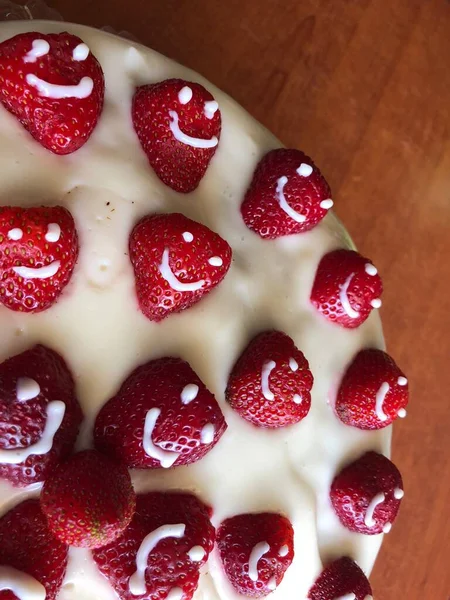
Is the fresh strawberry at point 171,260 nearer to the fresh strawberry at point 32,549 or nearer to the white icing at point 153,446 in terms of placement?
the white icing at point 153,446

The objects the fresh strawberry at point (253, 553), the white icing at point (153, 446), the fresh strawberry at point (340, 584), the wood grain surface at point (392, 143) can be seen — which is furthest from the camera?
the wood grain surface at point (392, 143)

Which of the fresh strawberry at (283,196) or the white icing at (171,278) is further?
the fresh strawberry at (283,196)

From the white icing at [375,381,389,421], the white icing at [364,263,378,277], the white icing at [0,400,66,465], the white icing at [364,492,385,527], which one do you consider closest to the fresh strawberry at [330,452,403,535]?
the white icing at [364,492,385,527]

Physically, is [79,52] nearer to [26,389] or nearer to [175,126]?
[175,126]

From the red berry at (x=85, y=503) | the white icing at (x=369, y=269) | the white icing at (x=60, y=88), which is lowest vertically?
the red berry at (x=85, y=503)

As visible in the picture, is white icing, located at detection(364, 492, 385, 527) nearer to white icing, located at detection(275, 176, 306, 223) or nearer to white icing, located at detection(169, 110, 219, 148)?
white icing, located at detection(275, 176, 306, 223)

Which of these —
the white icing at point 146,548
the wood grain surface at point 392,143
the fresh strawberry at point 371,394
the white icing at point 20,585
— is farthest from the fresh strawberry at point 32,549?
the wood grain surface at point 392,143

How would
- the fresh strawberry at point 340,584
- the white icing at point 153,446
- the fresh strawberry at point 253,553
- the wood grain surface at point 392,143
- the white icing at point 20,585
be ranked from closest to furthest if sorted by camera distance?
1. the white icing at point 20,585
2. the white icing at point 153,446
3. the fresh strawberry at point 253,553
4. the fresh strawberry at point 340,584
5. the wood grain surface at point 392,143
